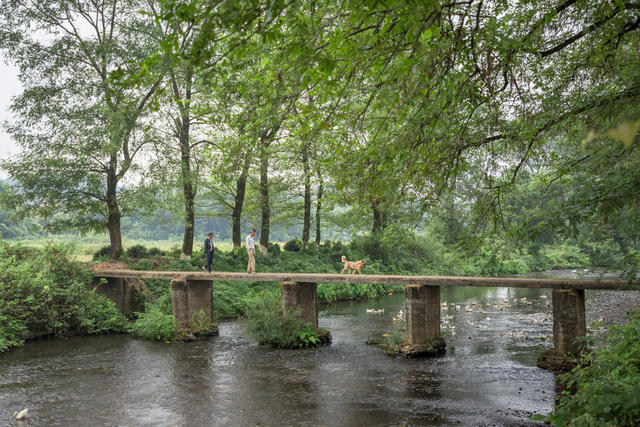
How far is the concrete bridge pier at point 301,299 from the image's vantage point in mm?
15875

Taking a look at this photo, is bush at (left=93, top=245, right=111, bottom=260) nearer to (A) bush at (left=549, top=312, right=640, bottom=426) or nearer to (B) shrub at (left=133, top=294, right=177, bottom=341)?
(B) shrub at (left=133, top=294, right=177, bottom=341)

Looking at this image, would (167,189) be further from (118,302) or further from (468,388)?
(468,388)

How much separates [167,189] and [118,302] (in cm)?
542

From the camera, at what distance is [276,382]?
12008mm

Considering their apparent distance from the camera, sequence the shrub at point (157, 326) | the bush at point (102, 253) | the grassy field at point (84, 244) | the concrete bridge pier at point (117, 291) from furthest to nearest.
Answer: the bush at point (102, 253) < the grassy field at point (84, 244) < the concrete bridge pier at point (117, 291) < the shrub at point (157, 326)

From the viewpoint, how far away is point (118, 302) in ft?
68.7

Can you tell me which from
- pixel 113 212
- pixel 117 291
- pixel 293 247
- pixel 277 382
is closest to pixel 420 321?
pixel 277 382

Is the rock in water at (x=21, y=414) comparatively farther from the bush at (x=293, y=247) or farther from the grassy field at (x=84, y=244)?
the bush at (x=293, y=247)

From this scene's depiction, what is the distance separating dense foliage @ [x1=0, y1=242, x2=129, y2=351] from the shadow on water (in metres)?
0.84

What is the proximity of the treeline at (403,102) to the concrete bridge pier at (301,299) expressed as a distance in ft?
14.7

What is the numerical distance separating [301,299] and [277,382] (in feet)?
14.2

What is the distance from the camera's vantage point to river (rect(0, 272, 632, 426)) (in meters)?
9.70

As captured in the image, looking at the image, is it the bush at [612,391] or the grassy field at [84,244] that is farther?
the grassy field at [84,244]

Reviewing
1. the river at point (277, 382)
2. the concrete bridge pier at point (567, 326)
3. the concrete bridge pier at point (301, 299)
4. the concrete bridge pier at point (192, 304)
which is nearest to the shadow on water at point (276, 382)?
the river at point (277, 382)
